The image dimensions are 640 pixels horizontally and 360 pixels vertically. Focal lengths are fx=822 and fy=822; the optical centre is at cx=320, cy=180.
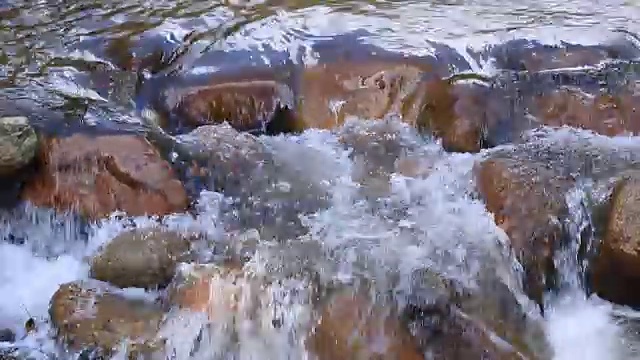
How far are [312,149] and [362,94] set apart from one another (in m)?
0.51

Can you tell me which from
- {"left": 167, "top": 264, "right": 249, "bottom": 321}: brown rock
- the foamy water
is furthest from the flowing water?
{"left": 167, "top": 264, "right": 249, "bottom": 321}: brown rock

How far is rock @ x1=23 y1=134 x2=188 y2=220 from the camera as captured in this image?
14.3ft

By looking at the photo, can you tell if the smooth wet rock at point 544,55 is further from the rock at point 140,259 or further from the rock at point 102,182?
the rock at point 140,259

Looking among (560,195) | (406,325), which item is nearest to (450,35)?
(560,195)

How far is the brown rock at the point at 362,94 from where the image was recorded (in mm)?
5207

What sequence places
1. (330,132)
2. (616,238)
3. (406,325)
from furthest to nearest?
(330,132) < (616,238) < (406,325)

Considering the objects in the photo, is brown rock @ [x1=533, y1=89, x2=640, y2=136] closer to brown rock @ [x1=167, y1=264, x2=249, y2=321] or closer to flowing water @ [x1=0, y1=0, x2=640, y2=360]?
flowing water @ [x1=0, y1=0, x2=640, y2=360]

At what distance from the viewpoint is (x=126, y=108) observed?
5.06 m

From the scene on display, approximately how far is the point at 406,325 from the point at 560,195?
132cm

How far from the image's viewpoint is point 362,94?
5.23 m

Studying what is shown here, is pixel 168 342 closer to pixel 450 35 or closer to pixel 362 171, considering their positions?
pixel 362 171

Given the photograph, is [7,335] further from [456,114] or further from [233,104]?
[456,114]

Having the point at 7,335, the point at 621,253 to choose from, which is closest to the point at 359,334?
the point at 621,253

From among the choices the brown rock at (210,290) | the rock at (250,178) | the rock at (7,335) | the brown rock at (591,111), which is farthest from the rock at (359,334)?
the brown rock at (591,111)
